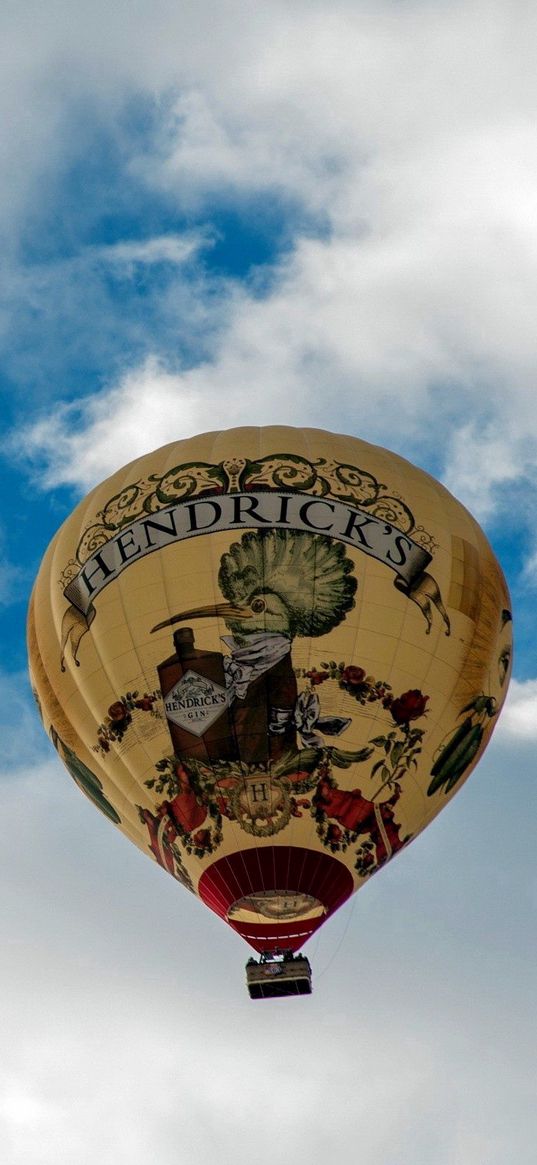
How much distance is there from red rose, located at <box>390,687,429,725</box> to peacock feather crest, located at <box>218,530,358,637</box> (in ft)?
4.25

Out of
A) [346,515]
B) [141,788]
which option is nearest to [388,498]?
[346,515]

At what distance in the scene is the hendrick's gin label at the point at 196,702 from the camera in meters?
29.7

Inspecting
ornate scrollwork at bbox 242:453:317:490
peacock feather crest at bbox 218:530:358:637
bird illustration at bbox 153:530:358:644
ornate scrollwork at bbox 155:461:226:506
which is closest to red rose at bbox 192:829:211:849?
bird illustration at bbox 153:530:358:644

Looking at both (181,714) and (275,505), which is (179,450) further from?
(181,714)

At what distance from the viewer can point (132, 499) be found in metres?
31.1

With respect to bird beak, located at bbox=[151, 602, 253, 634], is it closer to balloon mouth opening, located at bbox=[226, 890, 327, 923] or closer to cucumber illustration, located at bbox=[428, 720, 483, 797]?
cucumber illustration, located at bbox=[428, 720, 483, 797]

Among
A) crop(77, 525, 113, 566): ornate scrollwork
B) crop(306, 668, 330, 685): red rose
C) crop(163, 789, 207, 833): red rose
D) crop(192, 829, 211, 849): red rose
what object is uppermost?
crop(77, 525, 113, 566): ornate scrollwork

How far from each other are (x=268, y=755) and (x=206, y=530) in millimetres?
3062

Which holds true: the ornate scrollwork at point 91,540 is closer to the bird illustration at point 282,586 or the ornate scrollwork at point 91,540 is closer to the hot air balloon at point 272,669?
the hot air balloon at point 272,669

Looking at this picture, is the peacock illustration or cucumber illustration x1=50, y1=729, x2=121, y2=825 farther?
cucumber illustration x1=50, y1=729, x2=121, y2=825

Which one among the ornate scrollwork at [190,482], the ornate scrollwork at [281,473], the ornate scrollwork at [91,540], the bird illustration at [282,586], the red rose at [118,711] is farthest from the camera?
the ornate scrollwork at [91,540]

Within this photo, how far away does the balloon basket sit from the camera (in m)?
30.2

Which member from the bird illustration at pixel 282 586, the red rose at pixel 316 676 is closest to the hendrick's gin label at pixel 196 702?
the bird illustration at pixel 282 586

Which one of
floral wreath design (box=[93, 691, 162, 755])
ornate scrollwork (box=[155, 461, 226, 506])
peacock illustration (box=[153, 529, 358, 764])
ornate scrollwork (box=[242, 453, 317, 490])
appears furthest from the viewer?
ornate scrollwork (box=[155, 461, 226, 506])
